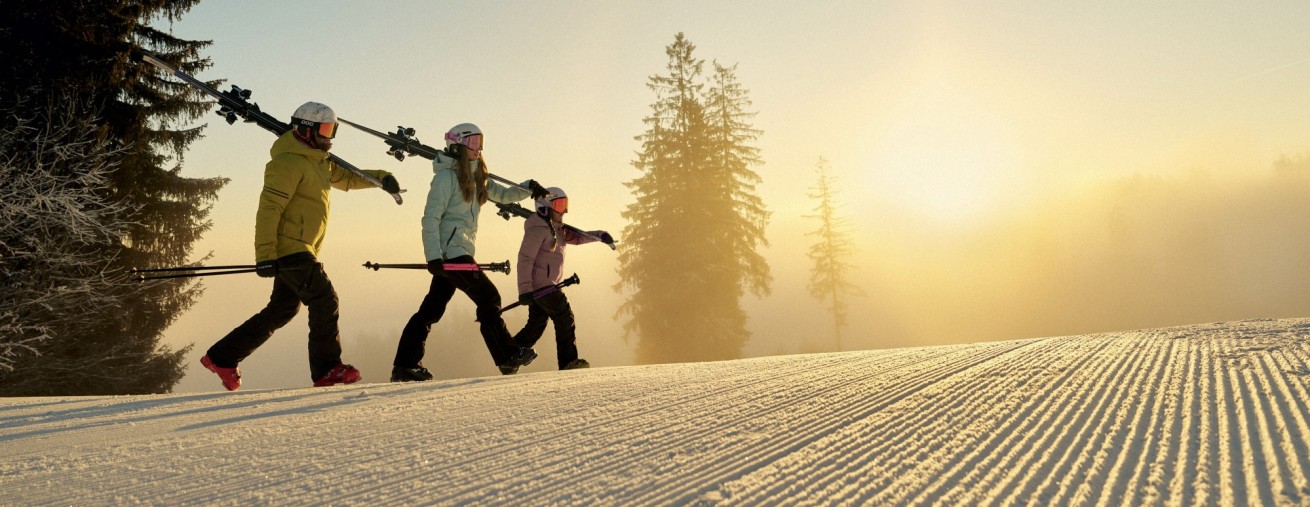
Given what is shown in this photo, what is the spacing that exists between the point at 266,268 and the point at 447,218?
1494 mm

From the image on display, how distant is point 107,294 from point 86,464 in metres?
12.1

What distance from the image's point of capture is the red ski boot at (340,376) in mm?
5293

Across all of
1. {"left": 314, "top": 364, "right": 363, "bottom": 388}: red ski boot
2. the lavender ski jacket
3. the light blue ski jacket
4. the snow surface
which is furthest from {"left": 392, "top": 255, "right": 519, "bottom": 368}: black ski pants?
the snow surface

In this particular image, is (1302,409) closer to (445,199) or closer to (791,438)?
(791,438)

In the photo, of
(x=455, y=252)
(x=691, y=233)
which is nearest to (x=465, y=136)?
(x=455, y=252)

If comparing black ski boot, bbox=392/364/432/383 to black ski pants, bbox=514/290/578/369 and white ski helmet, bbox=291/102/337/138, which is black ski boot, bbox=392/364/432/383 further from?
white ski helmet, bbox=291/102/337/138

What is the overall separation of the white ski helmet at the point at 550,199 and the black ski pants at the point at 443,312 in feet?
3.45

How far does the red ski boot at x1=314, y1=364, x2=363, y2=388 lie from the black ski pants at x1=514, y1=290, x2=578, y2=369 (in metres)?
1.88

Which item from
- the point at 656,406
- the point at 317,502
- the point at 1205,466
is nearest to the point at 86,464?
the point at 317,502

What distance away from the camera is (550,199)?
716 centimetres

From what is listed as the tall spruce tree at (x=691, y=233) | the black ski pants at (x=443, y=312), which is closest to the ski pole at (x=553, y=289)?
the black ski pants at (x=443, y=312)

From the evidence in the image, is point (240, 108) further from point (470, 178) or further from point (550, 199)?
point (550, 199)

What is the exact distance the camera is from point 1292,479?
5.66ft

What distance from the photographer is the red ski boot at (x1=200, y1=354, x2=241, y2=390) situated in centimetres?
520
